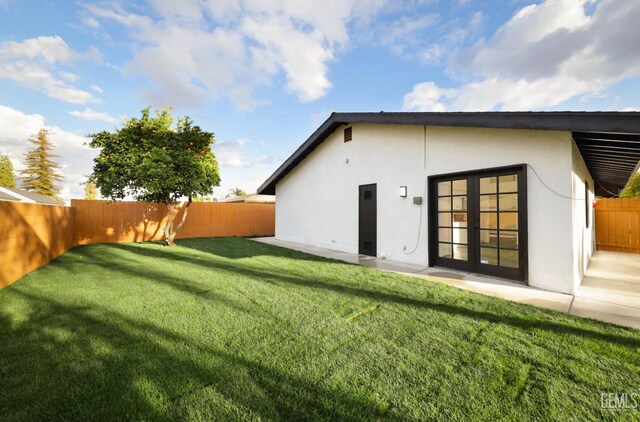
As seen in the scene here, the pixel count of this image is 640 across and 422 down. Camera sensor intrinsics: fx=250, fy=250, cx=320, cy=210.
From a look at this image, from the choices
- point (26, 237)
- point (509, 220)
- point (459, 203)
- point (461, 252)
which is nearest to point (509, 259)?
point (509, 220)

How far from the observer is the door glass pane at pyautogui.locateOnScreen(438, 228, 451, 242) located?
5.62 meters

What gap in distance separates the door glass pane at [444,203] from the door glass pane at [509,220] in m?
1.04

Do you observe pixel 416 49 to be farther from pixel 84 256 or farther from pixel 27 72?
pixel 27 72

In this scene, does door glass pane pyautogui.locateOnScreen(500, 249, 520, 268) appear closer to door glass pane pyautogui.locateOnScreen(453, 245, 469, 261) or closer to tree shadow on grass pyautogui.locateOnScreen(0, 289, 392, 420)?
door glass pane pyautogui.locateOnScreen(453, 245, 469, 261)

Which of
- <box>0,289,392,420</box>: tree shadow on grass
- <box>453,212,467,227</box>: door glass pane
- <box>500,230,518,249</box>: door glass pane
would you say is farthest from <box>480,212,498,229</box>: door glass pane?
<box>0,289,392,420</box>: tree shadow on grass

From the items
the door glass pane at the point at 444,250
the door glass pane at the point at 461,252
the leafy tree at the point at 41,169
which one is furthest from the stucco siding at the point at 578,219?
the leafy tree at the point at 41,169

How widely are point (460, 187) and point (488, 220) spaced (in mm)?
877

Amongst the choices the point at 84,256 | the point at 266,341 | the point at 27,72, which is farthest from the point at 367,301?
the point at 27,72

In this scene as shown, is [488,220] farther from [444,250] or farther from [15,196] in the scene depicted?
[15,196]

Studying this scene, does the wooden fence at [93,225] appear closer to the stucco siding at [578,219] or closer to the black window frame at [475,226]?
the black window frame at [475,226]

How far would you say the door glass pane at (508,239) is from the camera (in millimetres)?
4547

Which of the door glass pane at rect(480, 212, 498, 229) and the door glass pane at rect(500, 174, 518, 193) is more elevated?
the door glass pane at rect(500, 174, 518, 193)

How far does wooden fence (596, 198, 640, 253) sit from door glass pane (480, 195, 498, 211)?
8.10 m

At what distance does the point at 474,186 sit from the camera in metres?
5.06
